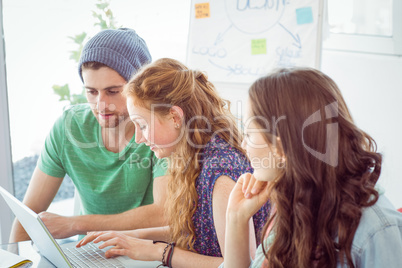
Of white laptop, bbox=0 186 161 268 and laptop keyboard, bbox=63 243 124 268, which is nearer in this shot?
white laptop, bbox=0 186 161 268

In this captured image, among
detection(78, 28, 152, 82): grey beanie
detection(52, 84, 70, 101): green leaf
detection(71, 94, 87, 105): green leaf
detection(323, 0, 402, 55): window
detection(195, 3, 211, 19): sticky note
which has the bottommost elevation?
detection(71, 94, 87, 105): green leaf

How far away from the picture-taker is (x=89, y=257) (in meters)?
1.16

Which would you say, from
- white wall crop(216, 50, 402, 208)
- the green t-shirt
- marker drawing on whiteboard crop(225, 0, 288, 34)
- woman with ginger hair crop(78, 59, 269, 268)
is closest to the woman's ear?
woman with ginger hair crop(78, 59, 269, 268)

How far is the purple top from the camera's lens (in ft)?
3.96

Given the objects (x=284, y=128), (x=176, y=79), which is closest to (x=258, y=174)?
(x=284, y=128)

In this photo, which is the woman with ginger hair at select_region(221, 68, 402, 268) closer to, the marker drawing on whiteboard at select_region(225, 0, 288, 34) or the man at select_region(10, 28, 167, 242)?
the man at select_region(10, 28, 167, 242)

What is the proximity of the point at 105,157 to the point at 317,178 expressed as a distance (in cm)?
93

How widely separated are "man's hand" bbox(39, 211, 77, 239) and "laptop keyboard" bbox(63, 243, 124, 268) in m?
0.17

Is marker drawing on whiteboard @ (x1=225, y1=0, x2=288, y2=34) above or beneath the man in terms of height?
above

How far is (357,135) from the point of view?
0.88 meters

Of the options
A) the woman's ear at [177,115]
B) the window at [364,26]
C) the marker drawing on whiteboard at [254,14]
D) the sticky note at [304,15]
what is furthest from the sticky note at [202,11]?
the woman's ear at [177,115]

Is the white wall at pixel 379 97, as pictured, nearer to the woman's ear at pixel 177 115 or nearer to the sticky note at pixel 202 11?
the sticky note at pixel 202 11

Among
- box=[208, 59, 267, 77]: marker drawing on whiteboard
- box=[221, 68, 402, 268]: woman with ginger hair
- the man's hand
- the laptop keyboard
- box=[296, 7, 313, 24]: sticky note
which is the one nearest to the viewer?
box=[221, 68, 402, 268]: woman with ginger hair

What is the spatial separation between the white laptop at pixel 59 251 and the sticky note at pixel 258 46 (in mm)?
1542
